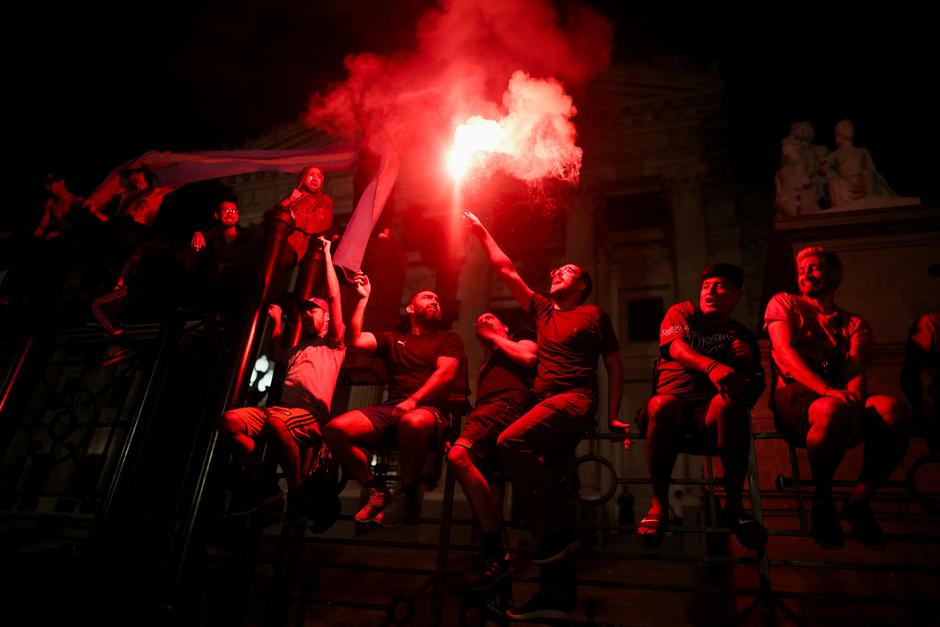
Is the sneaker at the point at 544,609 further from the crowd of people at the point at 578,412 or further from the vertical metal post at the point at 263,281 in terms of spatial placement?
the vertical metal post at the point at 263,281

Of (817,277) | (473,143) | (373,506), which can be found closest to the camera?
(373,506)

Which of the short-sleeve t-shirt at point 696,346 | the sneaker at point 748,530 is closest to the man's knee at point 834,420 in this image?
the short-sleeve t-shirt at point 696,346

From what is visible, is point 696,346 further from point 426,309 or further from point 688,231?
point 688,231

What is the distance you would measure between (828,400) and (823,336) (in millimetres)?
744

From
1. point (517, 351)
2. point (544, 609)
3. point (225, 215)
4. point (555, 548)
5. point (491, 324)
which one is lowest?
point (544, 609)

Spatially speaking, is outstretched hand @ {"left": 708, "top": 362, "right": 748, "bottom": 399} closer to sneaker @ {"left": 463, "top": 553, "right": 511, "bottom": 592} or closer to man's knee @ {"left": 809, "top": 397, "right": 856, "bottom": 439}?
man's knee @ {"left": 809, "top": 397, "right": 856, "bottom": 439}

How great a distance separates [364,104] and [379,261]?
2.55 metres

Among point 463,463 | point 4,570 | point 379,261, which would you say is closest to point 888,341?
point 463,463

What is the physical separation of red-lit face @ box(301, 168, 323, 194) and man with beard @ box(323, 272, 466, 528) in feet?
4.49

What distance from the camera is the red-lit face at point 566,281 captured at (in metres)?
4.79

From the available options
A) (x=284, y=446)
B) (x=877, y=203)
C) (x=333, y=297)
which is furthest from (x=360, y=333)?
(x=877, y=203)

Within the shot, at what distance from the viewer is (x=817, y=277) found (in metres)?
4.30

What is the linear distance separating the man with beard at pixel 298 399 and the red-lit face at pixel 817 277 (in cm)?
389

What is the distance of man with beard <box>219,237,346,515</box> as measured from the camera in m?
4.22
